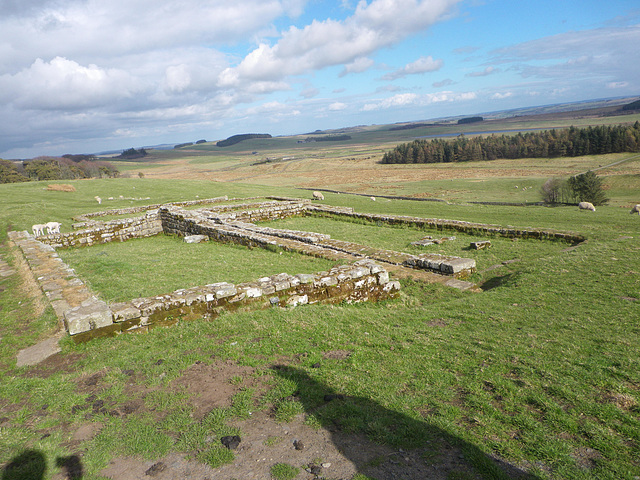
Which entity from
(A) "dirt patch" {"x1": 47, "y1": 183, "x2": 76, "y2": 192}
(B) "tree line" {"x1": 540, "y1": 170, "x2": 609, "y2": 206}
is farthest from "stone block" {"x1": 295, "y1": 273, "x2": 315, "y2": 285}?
(B) "tree line" {"x1": 540, "y1": 170, "x2": 609, "y2": 206}

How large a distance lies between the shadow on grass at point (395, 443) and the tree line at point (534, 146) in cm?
10711

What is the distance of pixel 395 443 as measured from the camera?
392 cm

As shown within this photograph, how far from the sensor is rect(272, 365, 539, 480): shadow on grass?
352cm

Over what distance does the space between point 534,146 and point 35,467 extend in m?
114

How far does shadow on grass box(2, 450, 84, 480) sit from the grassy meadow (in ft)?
0.15

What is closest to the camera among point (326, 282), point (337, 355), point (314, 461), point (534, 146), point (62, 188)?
point (314, 461)

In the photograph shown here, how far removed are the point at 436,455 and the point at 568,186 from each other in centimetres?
5224

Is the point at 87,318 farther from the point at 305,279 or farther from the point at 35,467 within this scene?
the point at 305,279

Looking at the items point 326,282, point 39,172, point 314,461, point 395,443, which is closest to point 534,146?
point 326,282

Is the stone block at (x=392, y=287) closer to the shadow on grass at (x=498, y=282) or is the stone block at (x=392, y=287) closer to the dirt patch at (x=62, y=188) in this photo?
the shadow on grass at (x=498, y=282)

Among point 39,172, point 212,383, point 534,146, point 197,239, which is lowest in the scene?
point 212,383

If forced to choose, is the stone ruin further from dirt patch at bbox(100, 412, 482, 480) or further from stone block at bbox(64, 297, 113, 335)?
dirt patch at bbox(100, 412, 482, 480)

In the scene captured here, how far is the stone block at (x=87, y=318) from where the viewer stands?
21.1ft

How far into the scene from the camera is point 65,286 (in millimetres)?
8695
